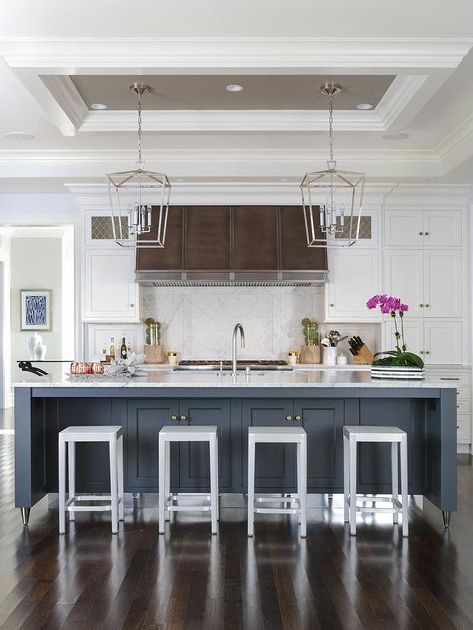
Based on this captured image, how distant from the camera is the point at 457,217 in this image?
682cm

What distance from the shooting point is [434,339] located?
266 inches

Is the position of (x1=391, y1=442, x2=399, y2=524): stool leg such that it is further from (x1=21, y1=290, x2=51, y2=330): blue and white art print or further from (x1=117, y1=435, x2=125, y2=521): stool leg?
(x1=21, y1=290, x2=51, y2=330): blue and white art print

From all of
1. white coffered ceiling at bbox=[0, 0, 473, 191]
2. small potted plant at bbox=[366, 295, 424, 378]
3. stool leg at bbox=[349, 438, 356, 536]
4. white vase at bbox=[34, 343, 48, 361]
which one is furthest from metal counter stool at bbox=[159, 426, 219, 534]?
white vase at bbox=[34, 343, 48, 361]

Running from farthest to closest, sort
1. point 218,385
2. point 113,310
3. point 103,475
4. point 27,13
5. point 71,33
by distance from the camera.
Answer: point 113,310, point 103,475, point 218,385, point 71,33, point 27,13

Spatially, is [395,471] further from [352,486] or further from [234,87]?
[234,87]

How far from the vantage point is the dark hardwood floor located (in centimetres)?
279

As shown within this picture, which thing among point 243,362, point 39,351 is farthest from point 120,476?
point 39,351

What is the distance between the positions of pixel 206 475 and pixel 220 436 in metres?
0.27

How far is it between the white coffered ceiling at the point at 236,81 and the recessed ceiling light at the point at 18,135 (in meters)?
0.07

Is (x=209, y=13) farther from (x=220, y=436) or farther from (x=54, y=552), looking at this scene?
(x=54, y=552)

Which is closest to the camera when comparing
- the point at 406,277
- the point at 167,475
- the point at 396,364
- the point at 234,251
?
the point at 167,475

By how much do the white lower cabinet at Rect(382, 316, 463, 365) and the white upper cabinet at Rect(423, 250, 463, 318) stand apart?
0.12 metres

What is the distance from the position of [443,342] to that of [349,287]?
1093 mm

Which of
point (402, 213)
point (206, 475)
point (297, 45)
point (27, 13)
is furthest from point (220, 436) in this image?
point (402, 213)
